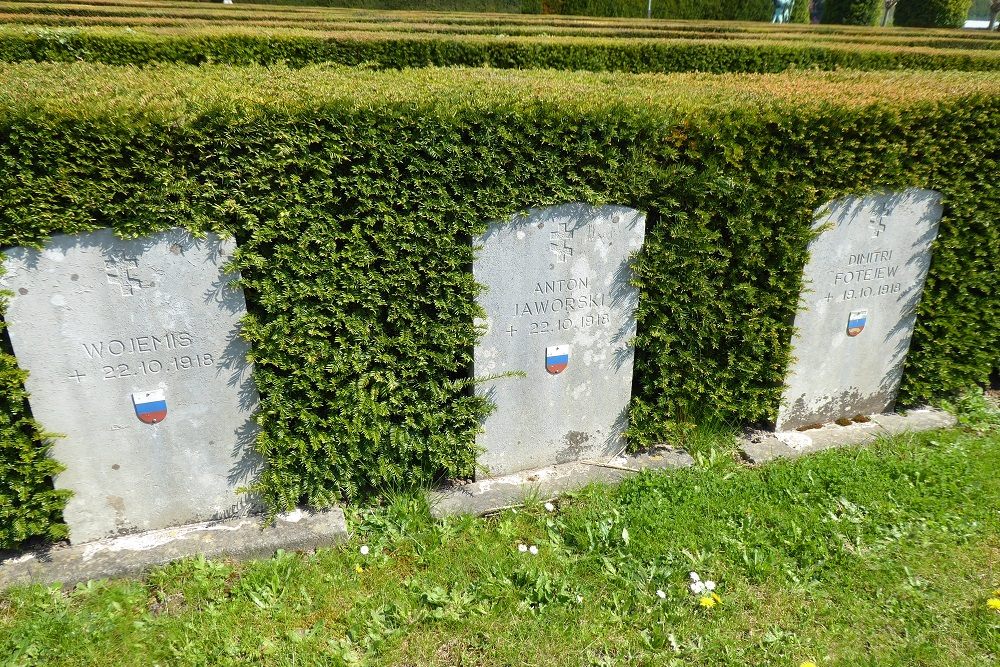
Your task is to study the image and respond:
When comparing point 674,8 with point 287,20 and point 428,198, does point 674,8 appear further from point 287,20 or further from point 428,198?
point 428,198

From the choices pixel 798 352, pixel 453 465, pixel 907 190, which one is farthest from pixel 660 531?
pixel 907 190

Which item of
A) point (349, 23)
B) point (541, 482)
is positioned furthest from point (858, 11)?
point (541, 482)

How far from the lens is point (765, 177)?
3.65 metres

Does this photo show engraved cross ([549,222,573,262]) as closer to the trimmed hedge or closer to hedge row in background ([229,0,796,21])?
the trimmed hedge

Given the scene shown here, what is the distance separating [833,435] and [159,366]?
3955 mm

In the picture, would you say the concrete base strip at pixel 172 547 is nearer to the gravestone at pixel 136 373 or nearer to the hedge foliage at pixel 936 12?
the gravestone at pixel 136 373

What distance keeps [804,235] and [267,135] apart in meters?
2.95

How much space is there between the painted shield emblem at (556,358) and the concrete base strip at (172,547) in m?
1.37

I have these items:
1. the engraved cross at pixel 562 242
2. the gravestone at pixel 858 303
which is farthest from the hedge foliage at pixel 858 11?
the engraved cross at pixel 562 242

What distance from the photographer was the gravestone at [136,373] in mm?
2816

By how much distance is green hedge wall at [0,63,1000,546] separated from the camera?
2.81 metres

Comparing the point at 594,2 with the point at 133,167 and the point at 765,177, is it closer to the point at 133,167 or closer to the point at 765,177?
the point at 765,177

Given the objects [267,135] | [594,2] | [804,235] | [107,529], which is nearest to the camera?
[267,135]

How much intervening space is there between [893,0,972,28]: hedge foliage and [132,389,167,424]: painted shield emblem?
24476 mm
